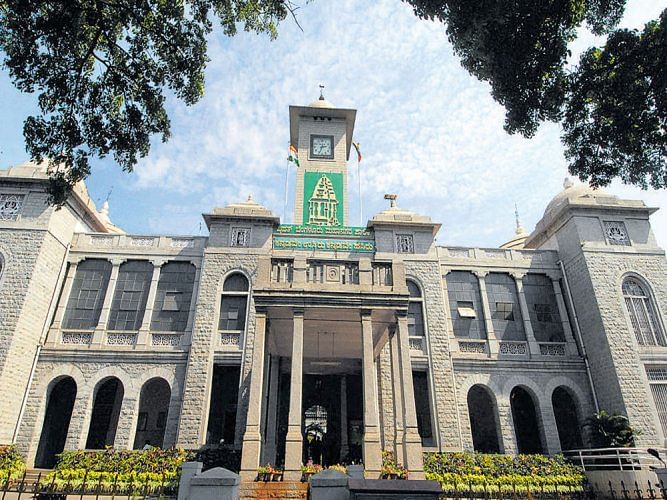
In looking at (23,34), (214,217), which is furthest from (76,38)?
(214,217)

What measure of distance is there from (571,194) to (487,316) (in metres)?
8.00

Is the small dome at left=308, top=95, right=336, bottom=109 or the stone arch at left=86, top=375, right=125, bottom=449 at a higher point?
the small dome at left=308, top=95, right=336, bottom=109

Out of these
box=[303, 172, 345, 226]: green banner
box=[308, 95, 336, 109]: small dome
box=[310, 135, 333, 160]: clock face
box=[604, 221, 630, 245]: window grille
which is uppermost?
box=[308, 95, 336, 109]: small dome

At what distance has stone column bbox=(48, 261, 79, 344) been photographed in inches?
718

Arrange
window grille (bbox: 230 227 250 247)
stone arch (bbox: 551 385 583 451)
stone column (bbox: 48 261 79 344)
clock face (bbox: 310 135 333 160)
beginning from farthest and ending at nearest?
clock face (bbox: 310 135 333 160) → window grille (bbox: 230 227 250 247) → stone arch (bbox: 551 385 583 451) → stone column (bbox: 48 261 79 344)

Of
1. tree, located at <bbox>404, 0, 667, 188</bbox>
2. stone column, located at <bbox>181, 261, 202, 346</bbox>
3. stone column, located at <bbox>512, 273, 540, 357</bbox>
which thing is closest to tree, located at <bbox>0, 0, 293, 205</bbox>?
tree, located at <bbox>404, 0, 667, 188</bbox>

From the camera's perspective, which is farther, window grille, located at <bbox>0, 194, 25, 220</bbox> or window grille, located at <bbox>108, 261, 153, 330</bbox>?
window grille, located at <bbox>108, 261, 153, 330</bbox>

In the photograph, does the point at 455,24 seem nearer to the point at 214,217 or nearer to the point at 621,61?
the point at 621,61

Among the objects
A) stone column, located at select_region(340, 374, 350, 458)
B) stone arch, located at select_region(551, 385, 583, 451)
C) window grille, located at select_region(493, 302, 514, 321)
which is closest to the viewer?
stone column, located at select_region(340, 374, 350, 458)

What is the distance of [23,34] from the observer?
9.45 metres

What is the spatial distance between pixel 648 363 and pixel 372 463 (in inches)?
533

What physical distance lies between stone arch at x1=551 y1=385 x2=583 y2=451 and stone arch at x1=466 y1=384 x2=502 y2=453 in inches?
108

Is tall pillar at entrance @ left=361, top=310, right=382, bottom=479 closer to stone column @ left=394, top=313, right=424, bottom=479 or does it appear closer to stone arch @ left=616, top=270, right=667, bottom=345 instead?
stone column @ left=394, top=313, right=424, bottom=479

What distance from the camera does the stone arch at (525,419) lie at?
64.1 feet
